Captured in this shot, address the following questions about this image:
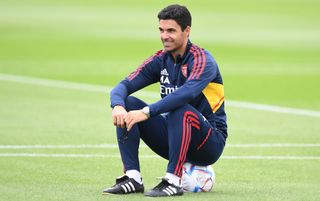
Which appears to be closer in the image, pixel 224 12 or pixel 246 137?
pixel 246 137

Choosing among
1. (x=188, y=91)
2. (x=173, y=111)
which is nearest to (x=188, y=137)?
(x=173, y=111)

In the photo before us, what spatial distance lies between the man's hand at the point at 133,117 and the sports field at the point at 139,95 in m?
0.65

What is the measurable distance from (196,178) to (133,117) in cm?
91

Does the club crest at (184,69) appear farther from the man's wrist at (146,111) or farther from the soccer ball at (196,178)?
the soccer ball at (196,178)

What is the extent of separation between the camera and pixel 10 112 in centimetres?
1596

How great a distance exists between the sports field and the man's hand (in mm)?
646

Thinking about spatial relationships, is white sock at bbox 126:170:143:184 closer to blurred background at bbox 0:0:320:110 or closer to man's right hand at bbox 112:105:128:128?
man's right hand at bbox 112:105:128:128

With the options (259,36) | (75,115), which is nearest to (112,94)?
(75,115)

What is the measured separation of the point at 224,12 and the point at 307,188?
27300mm

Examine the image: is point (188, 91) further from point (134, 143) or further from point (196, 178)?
point (196, 178)

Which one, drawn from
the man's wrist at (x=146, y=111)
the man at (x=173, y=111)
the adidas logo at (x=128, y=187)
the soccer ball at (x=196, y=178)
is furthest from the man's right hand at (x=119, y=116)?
the soccer ball at (x=196, y=178)

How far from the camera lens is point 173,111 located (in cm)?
884

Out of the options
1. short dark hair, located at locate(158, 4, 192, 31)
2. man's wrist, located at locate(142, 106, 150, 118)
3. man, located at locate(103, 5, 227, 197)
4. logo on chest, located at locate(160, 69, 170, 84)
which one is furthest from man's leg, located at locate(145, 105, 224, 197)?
short dark hair, located at locate(158, 4, 192, 31)

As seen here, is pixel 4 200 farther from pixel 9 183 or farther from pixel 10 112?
pixel 10 112
